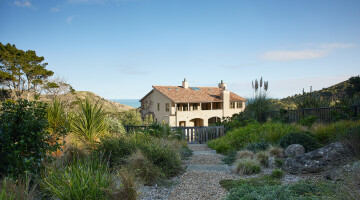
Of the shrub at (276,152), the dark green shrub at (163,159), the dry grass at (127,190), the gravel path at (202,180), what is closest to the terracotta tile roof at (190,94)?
the shrub at (276,152)

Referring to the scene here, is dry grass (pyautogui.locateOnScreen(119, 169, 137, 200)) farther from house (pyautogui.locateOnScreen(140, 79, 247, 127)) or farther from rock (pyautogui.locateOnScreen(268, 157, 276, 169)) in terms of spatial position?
house (pyautogui.locateOnScreen(140, 79, 247, 127))

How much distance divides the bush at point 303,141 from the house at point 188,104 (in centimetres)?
2057

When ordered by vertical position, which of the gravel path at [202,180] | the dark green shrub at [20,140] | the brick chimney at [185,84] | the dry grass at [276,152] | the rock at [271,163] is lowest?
the gravel path at [202,180]

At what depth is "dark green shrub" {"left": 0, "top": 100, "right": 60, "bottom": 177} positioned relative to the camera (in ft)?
10.4

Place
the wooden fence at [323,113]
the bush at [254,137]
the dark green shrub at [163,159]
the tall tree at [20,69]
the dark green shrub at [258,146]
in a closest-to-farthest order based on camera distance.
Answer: the dark green shrub at [163,159] → the dark green shrub at [258,146] → the bush at [254,137] → the wooden fence at [323,113] → the tall tree at [20,69]

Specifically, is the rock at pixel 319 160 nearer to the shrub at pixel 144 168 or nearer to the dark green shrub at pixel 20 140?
the shrub at pixel 144 168

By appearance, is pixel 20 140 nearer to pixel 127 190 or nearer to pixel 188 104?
pixel 127 190

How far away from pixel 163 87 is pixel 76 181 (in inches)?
1077

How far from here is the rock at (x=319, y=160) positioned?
14.4 feet

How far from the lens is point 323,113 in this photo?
9.75 m

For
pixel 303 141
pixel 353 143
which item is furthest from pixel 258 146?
pixel 353 143

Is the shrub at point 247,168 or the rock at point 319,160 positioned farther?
the shrub at point 247,168

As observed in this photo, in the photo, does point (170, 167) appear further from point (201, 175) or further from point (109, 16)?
point (109, 16)

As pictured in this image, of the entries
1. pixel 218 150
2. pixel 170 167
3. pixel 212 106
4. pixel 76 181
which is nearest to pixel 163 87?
pixel 212 106
